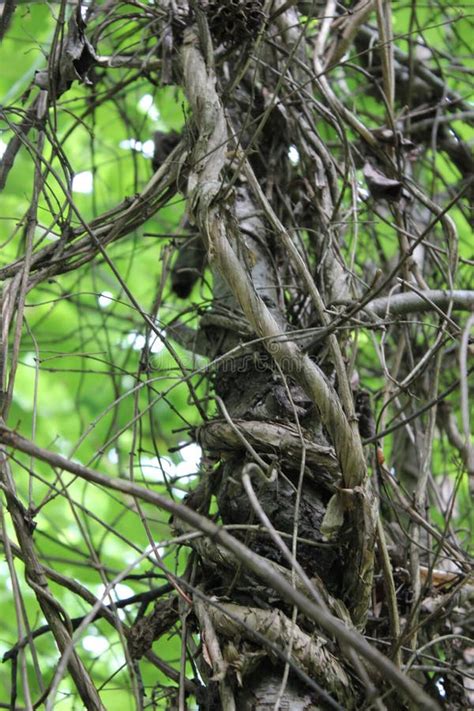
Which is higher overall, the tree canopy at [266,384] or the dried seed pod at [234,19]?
the dried seed pod at [234,19]

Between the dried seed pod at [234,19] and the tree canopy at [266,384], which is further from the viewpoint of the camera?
the dried seed pod at [234,19]

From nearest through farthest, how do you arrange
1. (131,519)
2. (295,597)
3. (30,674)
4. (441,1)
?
(295,597), (30,674), (441,1), (131,519)

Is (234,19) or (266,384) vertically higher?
(234,19)

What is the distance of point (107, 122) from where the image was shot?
8.11ft

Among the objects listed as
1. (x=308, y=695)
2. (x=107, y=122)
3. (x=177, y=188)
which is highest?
(x=107, y=122)

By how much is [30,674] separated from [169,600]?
72cm

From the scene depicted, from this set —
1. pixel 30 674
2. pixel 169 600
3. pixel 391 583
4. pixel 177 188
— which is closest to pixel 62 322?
pixel 30 674

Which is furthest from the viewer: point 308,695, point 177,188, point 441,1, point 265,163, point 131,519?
point 131,519

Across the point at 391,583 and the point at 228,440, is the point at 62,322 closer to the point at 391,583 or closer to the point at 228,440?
the point at 228,440

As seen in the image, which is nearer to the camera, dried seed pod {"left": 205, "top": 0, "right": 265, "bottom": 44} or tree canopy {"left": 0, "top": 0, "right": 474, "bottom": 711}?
tree canopy {"left": 0, "top": 0, "right": 474, "bottom": 711}

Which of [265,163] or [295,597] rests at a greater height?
[265,163]

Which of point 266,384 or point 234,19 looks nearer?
point 266,384

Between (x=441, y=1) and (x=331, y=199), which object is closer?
(x=331, y=199)

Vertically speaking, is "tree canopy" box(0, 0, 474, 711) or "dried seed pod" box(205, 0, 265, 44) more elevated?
"dried seed pod" box(205, 0, 265, 44)
